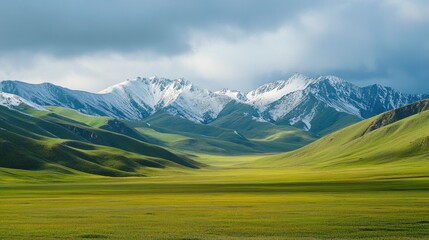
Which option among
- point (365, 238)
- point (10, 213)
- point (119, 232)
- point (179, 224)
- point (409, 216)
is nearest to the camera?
point (365, 238)

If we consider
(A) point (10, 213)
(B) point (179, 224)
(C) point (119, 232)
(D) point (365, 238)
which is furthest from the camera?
(A) point (10, 213)

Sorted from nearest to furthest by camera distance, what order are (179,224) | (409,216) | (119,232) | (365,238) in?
1. (365,238)
2. (119,232)
3. (179,224)
4. (409,216)

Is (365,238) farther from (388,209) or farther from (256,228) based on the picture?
(388,209)

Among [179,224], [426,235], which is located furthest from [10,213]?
[426,235]

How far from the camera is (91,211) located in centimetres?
6744

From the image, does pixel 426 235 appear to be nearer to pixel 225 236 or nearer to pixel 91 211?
pixel 225 236

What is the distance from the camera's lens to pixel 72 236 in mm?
44625

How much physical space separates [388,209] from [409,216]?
8441 millimetres

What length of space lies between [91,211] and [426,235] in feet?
126

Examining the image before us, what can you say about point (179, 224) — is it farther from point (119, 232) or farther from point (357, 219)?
point (357, 219)

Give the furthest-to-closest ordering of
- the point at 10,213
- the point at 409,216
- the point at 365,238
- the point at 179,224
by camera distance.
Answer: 1. the point at 10,213
2. the point at 409,216
3. the point at 179,224
4. the point at 365,238

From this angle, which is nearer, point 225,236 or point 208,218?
point 225,236

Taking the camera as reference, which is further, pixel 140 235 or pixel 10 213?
pixel 10 213

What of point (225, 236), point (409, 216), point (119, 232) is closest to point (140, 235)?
point (119, 232)
